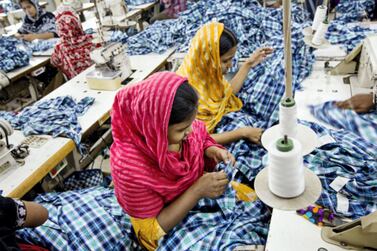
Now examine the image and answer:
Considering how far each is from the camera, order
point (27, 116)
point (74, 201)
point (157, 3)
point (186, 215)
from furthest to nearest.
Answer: point (157, 3), point (27, 116), point (74, 201), point (186, 215)

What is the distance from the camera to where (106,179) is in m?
2.16

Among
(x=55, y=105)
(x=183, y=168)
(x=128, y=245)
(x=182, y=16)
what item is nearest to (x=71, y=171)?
(x=55, y=105)

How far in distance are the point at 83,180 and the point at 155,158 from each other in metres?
1.02

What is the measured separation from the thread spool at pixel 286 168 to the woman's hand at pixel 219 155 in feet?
2.47

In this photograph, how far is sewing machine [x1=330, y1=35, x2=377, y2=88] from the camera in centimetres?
167

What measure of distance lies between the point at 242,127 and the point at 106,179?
3.19 feet

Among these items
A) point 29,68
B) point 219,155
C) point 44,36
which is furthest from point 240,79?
point 44,36

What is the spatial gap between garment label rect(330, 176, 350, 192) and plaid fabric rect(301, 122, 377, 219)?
0.4 inches

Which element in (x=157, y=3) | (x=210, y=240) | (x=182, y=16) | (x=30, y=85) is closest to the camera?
(x=210, y=240)

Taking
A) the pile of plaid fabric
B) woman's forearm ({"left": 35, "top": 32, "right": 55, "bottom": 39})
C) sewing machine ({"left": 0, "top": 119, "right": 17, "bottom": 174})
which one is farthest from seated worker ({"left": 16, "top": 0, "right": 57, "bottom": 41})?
the pile of plaid fabric

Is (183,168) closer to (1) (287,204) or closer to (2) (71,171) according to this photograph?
(1) (287,204)

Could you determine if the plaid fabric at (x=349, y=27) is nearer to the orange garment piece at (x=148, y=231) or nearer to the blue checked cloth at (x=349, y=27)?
the blue checked cloth at (x=349, y=27)

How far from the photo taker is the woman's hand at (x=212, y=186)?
4.22ft

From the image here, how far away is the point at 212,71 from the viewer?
1.93 meters
